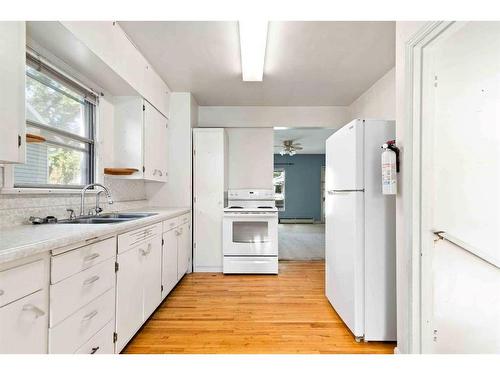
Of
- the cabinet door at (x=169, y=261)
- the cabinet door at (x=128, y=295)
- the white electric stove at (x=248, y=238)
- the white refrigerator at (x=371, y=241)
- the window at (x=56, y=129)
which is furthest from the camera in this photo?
the white electric stove at (x=248, y=238)

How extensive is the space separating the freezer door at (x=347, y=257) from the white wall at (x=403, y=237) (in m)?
0.29

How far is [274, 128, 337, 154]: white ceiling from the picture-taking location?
20.6 ft

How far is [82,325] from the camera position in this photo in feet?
4.31

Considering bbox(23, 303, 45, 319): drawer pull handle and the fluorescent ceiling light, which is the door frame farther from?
bbox(23, 303, 45, 319): drawer pull handle

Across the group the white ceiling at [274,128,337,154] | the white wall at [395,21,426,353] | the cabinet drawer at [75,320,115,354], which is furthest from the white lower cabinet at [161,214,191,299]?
the white ceiling at [274,128,337,154]

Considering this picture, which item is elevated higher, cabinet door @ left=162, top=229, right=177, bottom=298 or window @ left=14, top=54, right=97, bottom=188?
window @ left=14, top=54, right=97, bottom=188

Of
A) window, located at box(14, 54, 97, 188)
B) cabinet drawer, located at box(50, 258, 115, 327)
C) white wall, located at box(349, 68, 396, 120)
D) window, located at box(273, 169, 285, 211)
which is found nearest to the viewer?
cabinet drawer, located at box(50, 258, 115, 327)

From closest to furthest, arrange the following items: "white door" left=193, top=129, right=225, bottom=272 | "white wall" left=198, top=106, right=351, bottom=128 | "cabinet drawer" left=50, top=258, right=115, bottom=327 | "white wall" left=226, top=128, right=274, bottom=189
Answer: "cabinet drawer" left=50, top=258, right=115, bottom=327
"white door" left=193, top=129, right=225, bottom=272
"white wall" left=198, top=106, right=351, bottom=128
"white wall" left=226, top=128, right=274, bottom=189

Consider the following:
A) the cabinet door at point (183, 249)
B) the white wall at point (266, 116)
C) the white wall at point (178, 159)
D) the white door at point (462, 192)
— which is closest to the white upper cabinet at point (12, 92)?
the cabinet door at point (183, 249)

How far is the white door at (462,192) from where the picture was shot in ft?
5.29

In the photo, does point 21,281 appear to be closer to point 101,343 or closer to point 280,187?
point 101,343

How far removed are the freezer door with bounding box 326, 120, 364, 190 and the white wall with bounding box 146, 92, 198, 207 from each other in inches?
77.9

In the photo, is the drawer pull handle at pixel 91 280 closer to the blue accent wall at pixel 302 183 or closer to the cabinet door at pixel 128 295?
the cabinet door at pixel 128 295

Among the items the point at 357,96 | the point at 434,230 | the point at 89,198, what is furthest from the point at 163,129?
the point at 434,230
